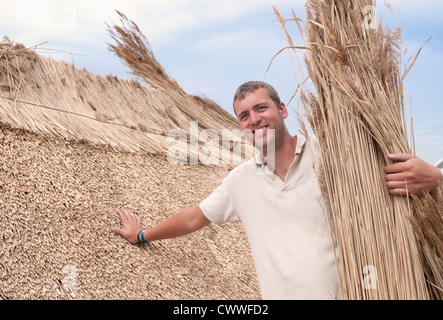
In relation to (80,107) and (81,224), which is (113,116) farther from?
(81,224)

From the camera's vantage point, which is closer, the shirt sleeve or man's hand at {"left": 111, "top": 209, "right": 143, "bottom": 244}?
the shirt sleeve

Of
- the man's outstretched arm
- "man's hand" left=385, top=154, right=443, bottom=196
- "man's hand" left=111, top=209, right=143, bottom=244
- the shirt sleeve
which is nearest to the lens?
"man's hand" left=385, top=154, right=443, bottom=196

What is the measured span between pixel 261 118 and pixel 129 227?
3.42 feet

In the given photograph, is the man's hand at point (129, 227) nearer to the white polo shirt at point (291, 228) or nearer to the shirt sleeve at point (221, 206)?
the shirt sleeve at point (221, 206)

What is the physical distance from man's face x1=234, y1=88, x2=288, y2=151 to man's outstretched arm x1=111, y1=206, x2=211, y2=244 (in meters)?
0.51

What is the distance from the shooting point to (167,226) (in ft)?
7.28

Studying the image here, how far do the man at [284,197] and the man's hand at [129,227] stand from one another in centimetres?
63

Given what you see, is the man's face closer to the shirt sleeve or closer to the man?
the man

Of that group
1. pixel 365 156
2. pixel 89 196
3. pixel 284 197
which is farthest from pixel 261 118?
pixel 89 196

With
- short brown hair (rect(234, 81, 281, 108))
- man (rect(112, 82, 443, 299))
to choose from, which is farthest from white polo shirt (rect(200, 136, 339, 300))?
short brown hair (rect(234, 81, 281, 108))

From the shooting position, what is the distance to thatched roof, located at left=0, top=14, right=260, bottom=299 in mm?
2021

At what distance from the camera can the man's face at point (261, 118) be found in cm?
179

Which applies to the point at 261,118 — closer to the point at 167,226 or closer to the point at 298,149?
the point at 298,149

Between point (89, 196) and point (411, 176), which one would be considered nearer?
point (411, 176)
